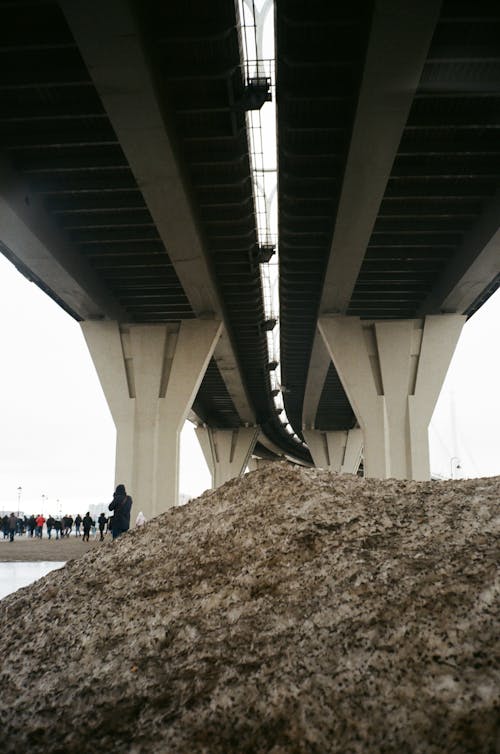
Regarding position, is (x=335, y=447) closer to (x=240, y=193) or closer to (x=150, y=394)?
(x=150, y=394)

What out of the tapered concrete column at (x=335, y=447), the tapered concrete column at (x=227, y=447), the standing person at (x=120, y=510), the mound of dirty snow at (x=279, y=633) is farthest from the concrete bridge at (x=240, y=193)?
the tapered concrete column at (x=335, y=447)

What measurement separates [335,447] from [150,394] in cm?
4074

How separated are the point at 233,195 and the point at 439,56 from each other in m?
6.80

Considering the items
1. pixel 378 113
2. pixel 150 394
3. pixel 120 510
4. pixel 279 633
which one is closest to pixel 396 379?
pixel 150 394

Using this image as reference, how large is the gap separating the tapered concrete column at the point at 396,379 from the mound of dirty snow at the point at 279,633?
75.4 ft

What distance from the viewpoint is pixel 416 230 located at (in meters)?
20.1

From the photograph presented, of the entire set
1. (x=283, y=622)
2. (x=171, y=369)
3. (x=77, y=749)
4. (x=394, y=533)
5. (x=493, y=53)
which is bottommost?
(x=77, y=749)

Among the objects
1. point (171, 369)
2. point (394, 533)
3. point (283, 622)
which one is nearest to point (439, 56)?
point (394, 533)

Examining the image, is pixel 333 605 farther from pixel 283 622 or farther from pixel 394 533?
pixel 394 533

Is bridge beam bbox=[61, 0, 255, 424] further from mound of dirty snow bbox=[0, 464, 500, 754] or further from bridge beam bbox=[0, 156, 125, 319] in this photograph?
mound of dirty snow bbox=[0, 464, 500, 754]

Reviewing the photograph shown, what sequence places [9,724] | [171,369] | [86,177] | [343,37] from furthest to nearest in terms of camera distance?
[171,369] < [86,177] < [343,37] < [9,724]

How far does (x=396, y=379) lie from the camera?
27.8m

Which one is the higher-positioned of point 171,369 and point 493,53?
point 493,53

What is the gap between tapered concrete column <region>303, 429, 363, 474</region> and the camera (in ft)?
214
